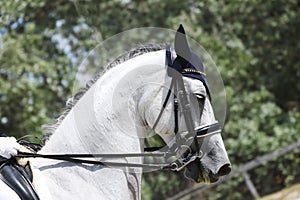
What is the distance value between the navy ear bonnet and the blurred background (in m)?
6.87

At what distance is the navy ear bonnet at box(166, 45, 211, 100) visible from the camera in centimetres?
362

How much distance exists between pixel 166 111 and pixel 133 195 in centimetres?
51

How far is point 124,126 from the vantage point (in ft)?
11.7

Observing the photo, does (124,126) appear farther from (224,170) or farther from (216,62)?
(216,62)

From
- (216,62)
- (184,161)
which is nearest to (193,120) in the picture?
(184,161)

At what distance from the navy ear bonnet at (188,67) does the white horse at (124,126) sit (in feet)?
0.09

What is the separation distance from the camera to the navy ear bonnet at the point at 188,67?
3.62 meters

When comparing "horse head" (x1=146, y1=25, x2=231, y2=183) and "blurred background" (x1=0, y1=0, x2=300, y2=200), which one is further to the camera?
"blurred background" (x1=0, y1=0, x2=300, y2=200)

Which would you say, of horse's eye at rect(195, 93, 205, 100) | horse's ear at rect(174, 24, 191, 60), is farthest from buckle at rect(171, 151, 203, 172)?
horse's ear at rect(174, 24, 191, 60)

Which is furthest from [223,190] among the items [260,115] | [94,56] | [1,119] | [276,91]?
[94,56]

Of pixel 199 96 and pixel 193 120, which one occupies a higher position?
pixel 199 96

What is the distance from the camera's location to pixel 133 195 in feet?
11.8

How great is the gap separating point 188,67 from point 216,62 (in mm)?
8868

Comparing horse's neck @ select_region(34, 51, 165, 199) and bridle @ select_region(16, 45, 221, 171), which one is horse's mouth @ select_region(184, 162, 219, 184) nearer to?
bridle @ select_region(16, 45, 221, 171)
